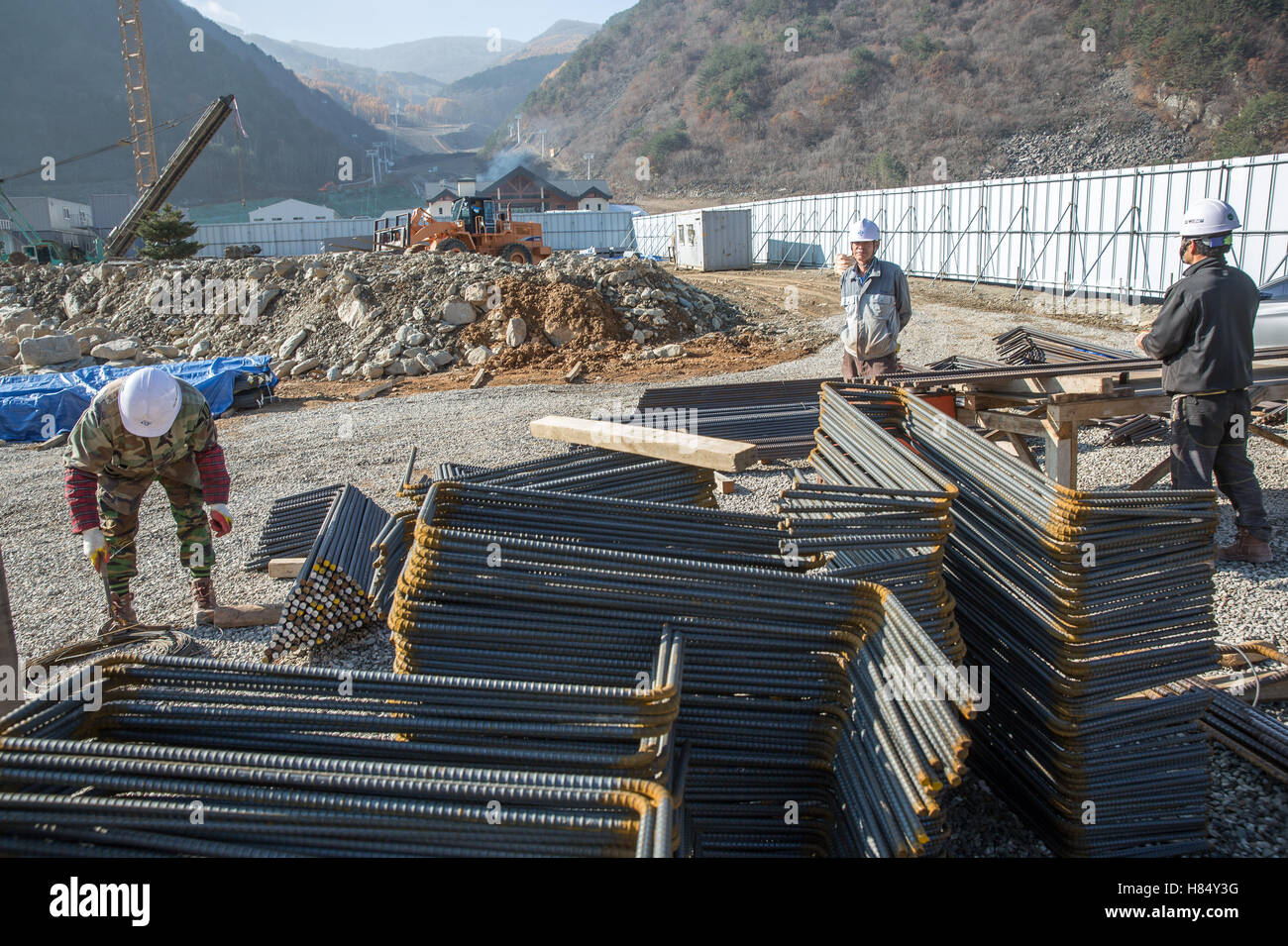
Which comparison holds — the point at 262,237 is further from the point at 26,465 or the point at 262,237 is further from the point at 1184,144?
the point at 1184,144

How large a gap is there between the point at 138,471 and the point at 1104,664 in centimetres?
560

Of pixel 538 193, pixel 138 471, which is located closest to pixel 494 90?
pixel 538 193

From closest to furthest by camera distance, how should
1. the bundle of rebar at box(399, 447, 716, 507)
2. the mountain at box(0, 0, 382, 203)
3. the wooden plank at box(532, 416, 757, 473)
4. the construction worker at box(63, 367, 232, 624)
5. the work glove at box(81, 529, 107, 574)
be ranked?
the wooden plank at box(532, 416, 757, 473)
the bundle of rebar at box(399, 447, 716, 507)
the construction worker at box(63, 367, 232, 624)
the work glove at box(81, 529, 107, 574)
the mountain at box(0, 0, 382, 203)

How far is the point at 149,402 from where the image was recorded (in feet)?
16.8

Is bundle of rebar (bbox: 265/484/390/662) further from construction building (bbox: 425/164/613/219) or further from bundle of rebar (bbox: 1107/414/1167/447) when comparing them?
construction building (bbox: 425/164/613/219)

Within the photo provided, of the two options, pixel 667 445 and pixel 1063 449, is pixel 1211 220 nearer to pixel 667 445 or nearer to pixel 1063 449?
pixel 1063 449

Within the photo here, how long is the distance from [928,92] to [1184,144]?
20.7 metres

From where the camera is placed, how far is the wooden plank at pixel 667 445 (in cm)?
454

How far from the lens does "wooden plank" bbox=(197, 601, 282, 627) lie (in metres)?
5.81

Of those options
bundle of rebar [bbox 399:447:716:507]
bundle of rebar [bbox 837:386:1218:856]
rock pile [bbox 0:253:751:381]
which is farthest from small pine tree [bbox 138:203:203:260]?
bundle of rebar [bbox 837:386:1218:856]

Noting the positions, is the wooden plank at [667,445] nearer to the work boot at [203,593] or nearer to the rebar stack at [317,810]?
the rebar stack at [317,810]

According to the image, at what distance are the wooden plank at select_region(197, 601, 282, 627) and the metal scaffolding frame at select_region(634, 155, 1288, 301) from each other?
17983 millimetres

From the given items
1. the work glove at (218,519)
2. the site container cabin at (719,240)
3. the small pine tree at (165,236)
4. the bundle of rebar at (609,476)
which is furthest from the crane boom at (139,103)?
the bundle of rebar at (609,476)
